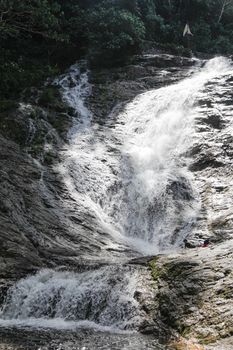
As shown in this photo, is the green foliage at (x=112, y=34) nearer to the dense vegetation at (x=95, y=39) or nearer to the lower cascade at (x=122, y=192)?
the dense vegetation at (x=95, y=39)

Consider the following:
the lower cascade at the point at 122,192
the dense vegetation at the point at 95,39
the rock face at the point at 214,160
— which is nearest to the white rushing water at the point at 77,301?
the lower cascade at the point at 122,192

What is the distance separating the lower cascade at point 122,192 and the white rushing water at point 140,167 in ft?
0.13

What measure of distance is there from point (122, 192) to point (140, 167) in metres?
2.22

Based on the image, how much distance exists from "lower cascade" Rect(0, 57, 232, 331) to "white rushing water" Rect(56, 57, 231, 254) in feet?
0.13

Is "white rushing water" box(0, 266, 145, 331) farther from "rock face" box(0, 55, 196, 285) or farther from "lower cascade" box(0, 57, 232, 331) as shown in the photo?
"rock face" box(0, 55, 196, 285)

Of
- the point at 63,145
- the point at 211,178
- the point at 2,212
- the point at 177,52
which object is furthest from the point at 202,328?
the point at 177,52

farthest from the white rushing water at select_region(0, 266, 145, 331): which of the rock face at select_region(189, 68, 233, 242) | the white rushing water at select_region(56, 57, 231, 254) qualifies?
the rock face at select_region(189, 68, 233, 242)

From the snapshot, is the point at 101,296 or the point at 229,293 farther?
the point at 101,296

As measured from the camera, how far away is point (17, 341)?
27.7 ft

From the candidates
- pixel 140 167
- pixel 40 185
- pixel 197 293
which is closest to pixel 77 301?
pixel 197 293

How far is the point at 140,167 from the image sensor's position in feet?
65.5

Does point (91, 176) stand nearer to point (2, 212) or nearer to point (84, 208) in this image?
point (84, 208)

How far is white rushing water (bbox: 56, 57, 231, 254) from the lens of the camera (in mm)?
16562

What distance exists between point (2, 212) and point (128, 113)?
41.3ft
